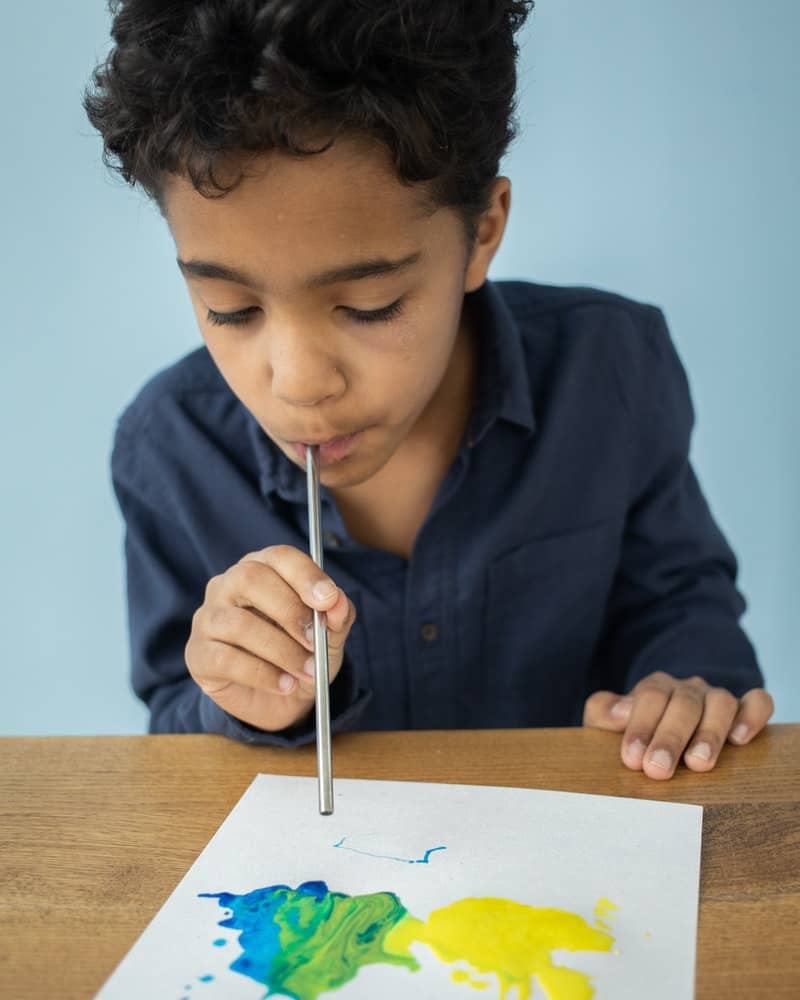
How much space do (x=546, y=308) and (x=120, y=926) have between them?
0.60m

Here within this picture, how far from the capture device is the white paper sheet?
39cm

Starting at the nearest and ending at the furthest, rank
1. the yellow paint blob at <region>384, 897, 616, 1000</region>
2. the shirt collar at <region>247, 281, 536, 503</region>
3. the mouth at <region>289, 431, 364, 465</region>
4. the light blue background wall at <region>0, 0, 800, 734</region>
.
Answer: the yellow paint blob at <region>384, 897, 616, 1000</region>, the mouth at <region>289, 431, 364, 465</region>, the shirt collar at <region>247, 281, 536, 503</region>, the light blue background wall at <region>0, 0, 800, 734</region>

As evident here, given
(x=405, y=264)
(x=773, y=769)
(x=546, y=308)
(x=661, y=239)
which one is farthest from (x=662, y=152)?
(x=773, y=769)

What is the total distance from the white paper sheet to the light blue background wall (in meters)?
0.77

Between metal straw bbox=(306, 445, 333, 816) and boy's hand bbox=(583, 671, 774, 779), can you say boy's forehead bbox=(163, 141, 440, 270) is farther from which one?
boy's hand bbox=(583, 671, 774, 779)

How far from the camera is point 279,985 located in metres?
0.39

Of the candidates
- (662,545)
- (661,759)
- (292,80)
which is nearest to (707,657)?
(662,545)

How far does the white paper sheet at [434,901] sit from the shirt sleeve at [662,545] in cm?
32

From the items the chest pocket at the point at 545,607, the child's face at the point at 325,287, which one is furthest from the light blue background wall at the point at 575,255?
the child's face at the point at 325,287

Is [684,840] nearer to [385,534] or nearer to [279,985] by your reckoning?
[279,985]

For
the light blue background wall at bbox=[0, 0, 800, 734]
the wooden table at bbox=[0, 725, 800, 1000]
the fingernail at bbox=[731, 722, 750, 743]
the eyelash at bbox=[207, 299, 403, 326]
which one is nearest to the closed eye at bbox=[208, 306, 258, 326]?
the eyelash at bbox=[207, 299, 403, 326]

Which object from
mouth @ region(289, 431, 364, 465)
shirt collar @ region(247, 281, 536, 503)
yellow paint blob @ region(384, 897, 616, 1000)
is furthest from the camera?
shirt collar @ region(247, 281, 536, 503)

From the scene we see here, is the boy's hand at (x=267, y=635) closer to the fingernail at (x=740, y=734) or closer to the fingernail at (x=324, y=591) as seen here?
the fingernail at (x=324, y=591)

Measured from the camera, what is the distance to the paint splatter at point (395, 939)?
0.39 meters
